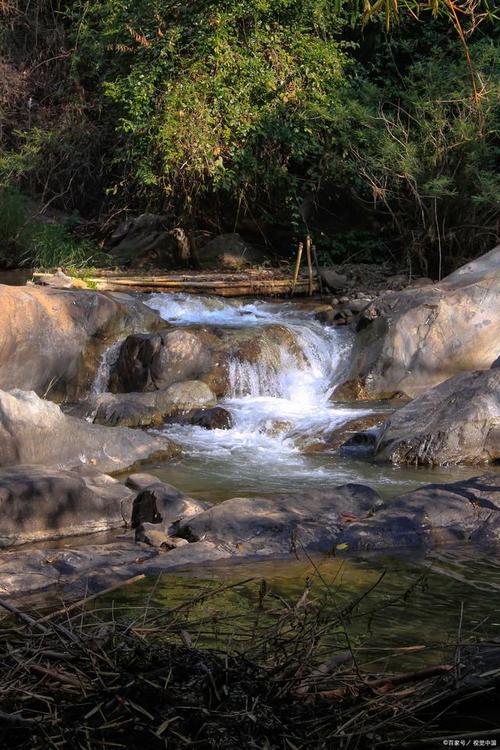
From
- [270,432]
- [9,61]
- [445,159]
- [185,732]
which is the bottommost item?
[270,432]

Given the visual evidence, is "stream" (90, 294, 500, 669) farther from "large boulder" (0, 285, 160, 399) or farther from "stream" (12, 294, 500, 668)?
"large boulder" (0, 285, 160, 399)

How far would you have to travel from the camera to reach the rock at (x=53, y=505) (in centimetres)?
631

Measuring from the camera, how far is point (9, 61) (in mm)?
18484

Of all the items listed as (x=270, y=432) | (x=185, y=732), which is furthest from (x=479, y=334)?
(x=185, y=732)

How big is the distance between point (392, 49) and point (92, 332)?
311 inches

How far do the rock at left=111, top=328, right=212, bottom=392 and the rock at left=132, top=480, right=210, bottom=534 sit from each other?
431 centimetres

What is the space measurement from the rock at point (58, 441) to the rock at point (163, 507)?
4.76ft

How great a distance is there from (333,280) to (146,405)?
500 centimetres

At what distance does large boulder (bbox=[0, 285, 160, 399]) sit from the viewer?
1089 centimetres

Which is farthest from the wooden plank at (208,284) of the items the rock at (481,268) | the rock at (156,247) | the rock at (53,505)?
the rock at (53,505)

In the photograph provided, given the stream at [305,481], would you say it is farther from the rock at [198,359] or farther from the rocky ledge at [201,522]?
the rocky ledge at [201,522]

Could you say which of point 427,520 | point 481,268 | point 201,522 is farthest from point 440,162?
point 201,522

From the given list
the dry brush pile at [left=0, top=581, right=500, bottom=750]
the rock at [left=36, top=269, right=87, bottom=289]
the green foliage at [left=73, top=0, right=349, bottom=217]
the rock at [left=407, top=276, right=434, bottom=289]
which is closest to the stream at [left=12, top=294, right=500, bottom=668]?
the dry brush pile at [left=0, top=581, right=500, bottom=750]

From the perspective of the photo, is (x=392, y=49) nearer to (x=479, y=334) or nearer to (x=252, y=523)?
(x=479, y=334)
